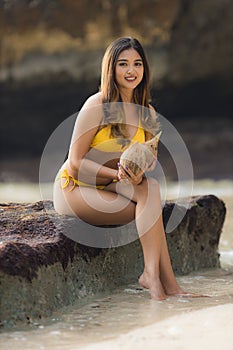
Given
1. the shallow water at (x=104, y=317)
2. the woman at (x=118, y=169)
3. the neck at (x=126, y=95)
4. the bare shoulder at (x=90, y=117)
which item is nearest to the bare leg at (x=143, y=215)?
the woman at (x=118, y=169)

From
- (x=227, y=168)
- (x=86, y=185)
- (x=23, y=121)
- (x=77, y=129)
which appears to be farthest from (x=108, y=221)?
(x=23, y=121)

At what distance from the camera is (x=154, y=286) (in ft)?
11.2

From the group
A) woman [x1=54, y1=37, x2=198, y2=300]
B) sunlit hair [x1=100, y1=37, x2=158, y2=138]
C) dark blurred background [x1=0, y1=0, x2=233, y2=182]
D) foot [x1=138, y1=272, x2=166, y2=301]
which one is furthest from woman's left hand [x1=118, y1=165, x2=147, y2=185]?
dark blurred background [x1=0, y1=0, x2=233, y2=182]

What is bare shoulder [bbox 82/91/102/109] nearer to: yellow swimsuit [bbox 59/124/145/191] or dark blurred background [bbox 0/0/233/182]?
yellow swimsuit [bbox 59/124/145/191]

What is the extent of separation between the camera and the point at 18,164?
10.1 m

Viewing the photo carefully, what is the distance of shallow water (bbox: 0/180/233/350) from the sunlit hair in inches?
31.1

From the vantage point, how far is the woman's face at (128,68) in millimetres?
3615

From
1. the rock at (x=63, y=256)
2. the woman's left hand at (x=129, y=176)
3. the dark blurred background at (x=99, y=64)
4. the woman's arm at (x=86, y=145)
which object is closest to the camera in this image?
the rock at (x=63, y=256)

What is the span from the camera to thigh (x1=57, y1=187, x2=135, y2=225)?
11.5 ft

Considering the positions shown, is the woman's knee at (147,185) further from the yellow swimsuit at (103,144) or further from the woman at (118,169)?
the yellow swimsuit at (103,144)

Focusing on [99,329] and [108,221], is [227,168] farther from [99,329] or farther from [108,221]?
[99,329]

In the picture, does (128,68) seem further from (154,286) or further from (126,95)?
(154,286)

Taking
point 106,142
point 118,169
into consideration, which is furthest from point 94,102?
point 118,169

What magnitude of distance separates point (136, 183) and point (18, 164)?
6820mm
